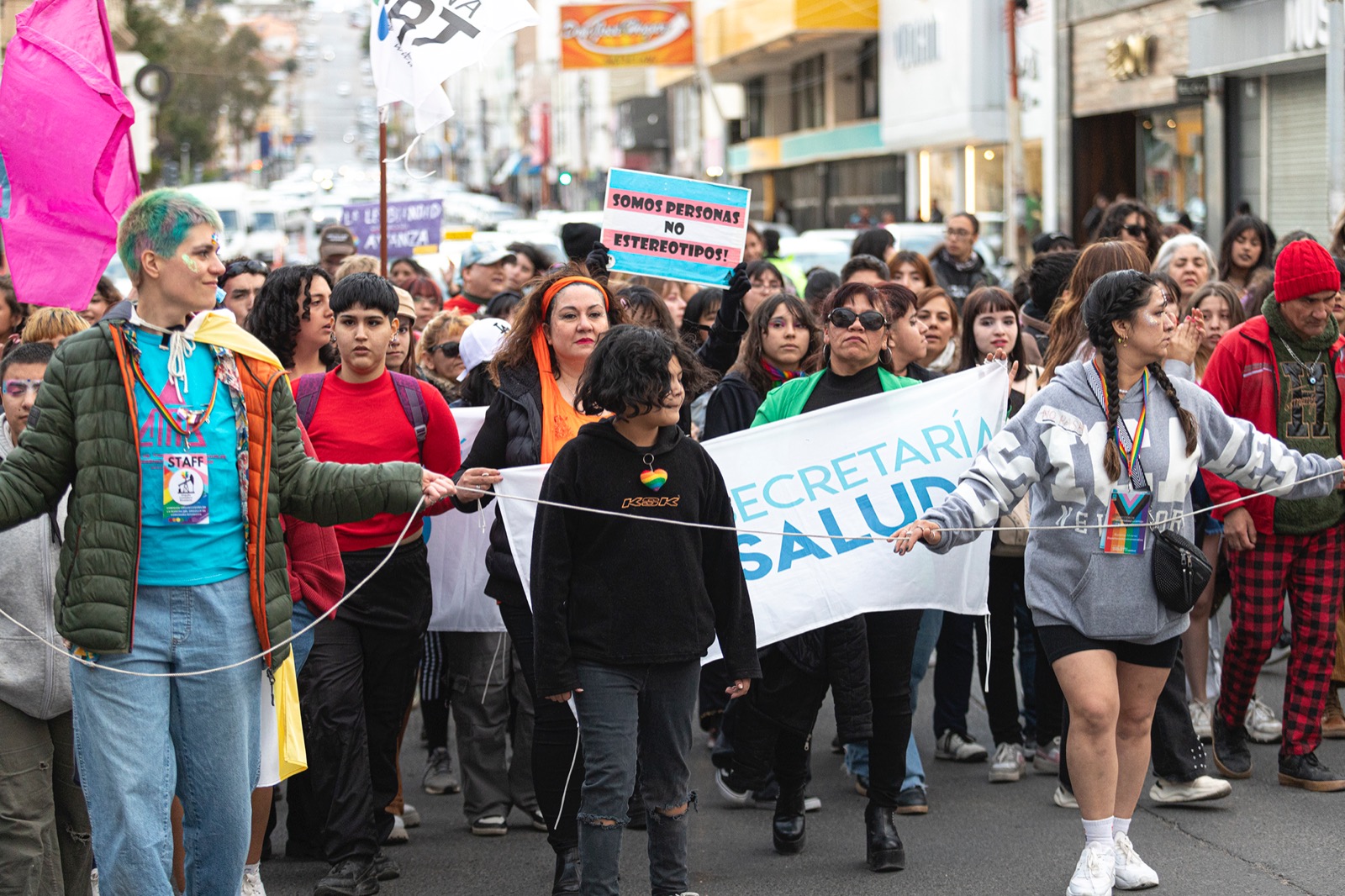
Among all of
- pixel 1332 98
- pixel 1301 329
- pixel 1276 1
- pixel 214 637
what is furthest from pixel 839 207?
pixel 214 637

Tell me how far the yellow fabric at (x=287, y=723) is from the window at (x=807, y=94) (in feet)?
132

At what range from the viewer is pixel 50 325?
6.19m

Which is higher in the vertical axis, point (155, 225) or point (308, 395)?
point (155, 225)

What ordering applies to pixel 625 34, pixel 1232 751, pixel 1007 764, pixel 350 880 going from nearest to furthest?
pixel 350 880 → pixel 1232 751 → pixel 1007 764 → pixel 625 34

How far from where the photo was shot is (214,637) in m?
4.13

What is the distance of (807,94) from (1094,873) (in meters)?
41.6

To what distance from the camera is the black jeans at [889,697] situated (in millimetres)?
5834

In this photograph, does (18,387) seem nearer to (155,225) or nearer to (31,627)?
(31,627)

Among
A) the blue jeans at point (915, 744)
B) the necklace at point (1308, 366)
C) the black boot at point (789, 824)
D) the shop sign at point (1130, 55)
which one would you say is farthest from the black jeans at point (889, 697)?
the shop sign at point (1130, 55)

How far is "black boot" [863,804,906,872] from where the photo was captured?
5.80 metres

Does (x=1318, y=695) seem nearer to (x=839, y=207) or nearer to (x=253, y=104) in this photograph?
(x=839, y=207)

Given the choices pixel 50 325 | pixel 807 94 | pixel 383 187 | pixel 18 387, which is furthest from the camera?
pixel 807 94

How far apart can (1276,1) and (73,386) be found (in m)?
19.2

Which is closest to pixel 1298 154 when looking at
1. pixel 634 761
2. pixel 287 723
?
pixel 634 761
